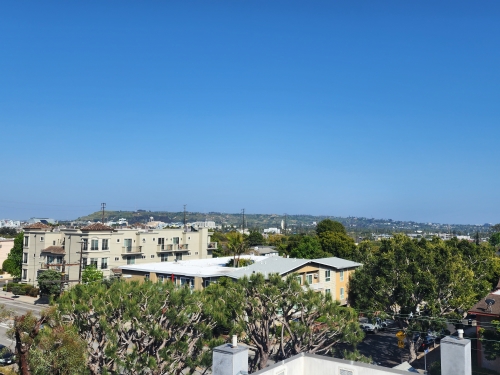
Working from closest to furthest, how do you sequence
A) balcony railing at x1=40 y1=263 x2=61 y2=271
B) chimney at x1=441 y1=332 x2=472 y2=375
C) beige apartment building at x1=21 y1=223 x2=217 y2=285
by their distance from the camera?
chimney at x1=441 y1=332 x2=472 y2=375
balcony railing at x1=40 y1=263 x2=61 y2=271
beige apartment building at x1=21 y1=223 x2=217 y2=285

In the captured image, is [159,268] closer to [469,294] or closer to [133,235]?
[133,235]

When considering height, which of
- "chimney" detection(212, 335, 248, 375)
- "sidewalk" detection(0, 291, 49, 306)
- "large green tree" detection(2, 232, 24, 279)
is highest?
"chimney" detection(212, 335, 248, 375)

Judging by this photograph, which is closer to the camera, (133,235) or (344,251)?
(133,235)

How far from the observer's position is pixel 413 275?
3056 centimetres

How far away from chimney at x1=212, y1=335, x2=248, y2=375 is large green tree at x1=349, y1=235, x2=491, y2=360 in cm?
1935

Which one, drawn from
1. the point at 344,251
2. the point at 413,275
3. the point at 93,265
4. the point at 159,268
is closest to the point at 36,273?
the point at 93,265

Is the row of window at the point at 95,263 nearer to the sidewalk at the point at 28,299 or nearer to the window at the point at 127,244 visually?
the window at the point at 127,244

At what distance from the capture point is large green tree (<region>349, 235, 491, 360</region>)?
29.9m

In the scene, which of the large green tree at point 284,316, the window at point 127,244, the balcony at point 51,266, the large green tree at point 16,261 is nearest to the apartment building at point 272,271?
the balcony at point 51,266

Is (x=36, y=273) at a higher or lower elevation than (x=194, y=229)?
lower

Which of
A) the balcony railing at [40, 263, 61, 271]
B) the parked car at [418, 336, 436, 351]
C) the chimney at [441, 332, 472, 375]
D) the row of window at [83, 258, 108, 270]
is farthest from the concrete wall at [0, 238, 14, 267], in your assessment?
the chimney at [441, 332, 472, 375]

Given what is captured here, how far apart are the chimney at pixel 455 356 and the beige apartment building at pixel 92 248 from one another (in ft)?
147

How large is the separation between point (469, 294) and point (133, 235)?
43.9 meters

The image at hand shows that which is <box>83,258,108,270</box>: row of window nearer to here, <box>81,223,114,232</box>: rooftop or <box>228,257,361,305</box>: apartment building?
<box>81,223,114,232</box>: rooftop
